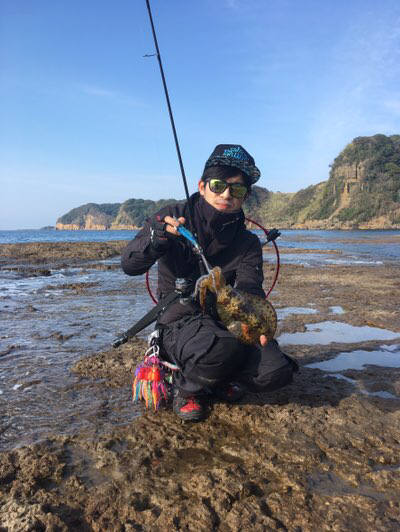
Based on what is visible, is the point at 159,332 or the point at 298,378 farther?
the point at 298,378

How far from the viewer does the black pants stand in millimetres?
2736

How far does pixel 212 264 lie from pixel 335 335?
2759mm

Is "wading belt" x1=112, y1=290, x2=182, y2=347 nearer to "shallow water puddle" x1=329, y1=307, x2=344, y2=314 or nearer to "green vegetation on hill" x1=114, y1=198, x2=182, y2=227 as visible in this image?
"shallow water puddle" x1=329, y1=307, x2=344, y2=314

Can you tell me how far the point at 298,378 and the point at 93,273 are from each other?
1151 cm

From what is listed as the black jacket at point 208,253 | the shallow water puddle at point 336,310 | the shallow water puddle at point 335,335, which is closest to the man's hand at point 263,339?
the black jacket at point 208,253

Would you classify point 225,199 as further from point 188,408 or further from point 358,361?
point 358,361

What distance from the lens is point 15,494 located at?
195cm

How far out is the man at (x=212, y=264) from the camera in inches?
111

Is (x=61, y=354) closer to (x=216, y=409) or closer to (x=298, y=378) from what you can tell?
(x=216, y=409)

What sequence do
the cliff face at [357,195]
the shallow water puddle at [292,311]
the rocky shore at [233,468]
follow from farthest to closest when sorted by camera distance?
the cliff face at [357,195]
the shallow water puddle at [292,311]
the rocky shore at [233,468]

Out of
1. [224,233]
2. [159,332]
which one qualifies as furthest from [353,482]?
[224,233]

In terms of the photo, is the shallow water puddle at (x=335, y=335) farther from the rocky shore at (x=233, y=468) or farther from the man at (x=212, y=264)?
the man at (x=212, y=264)

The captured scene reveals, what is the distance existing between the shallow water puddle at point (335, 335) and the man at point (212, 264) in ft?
6.60

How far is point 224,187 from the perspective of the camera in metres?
3.30
